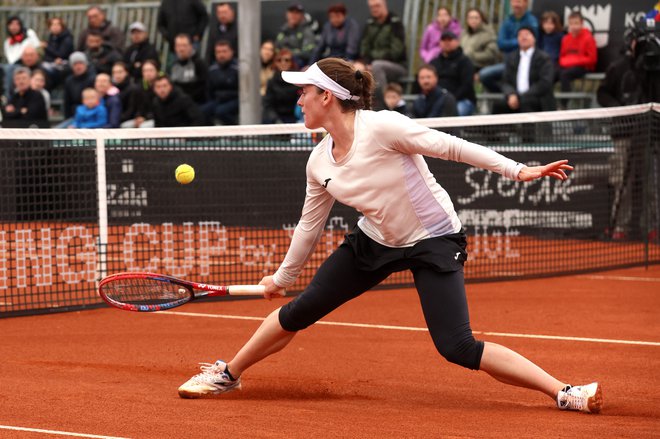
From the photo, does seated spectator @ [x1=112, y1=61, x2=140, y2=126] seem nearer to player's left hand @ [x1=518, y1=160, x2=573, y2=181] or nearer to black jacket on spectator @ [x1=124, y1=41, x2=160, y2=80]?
black jacket on spectator @ [x1=124, y1=41, x2=160, y2=80]

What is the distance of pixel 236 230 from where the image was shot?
10727mm

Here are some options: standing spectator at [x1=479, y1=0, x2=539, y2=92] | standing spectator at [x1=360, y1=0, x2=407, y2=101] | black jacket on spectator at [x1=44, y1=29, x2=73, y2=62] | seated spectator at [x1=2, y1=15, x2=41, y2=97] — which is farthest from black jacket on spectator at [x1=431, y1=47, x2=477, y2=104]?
seated spectator at [x1=2, y1=15, x2=41, y2=97]

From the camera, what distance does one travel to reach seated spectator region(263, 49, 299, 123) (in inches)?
624

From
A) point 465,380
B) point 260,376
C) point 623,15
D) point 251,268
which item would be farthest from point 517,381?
point 623,15

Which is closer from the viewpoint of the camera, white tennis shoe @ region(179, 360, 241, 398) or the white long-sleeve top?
the white long-sleeve top

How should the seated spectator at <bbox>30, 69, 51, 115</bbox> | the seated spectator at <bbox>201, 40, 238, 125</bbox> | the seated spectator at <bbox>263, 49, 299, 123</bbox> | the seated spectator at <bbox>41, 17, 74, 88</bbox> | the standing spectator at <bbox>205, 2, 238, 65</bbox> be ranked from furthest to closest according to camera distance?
the seated spectator at <bbox>41, 17, 74, 88</bbox>, the seated spectator at <bbox>30, 69, 51, 115</bbox>, the standing spectator at <bbox>205, 2, 238, 65</bbox>, the seated spectator at <bbox>201, 40, 238, 125</bbox>, the seated spectator at <bbox>263, 49, 299, 123</bbox>

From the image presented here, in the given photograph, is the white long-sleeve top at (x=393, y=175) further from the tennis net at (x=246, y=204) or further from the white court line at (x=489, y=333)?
the tennis net at (x=246, y=204)

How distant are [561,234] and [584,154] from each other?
2.96 ft

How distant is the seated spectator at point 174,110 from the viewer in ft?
52.1

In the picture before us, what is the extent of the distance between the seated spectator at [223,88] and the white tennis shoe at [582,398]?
A: 36.0 ft

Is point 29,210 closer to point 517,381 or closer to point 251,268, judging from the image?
point 251,268

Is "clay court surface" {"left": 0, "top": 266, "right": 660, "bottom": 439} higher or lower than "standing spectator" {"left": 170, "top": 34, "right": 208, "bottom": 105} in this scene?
lower

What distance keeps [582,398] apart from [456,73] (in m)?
9.66

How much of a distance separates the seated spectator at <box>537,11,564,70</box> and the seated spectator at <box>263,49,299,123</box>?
3.28 metres
